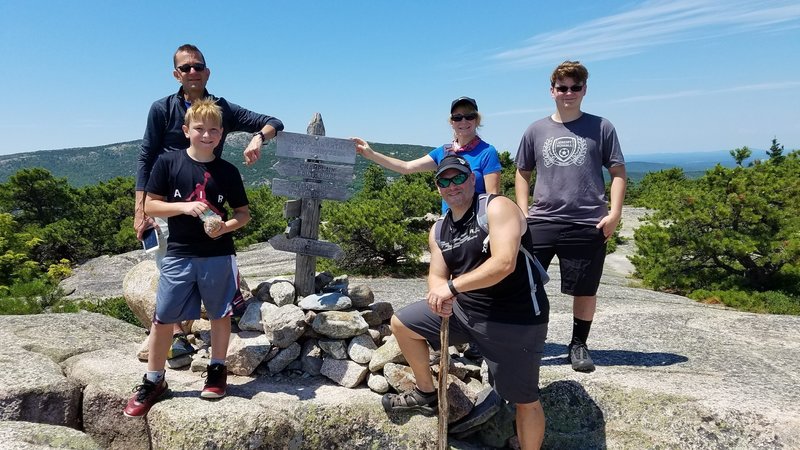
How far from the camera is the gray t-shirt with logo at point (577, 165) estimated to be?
4324 mm

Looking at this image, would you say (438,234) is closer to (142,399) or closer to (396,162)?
(396,162)

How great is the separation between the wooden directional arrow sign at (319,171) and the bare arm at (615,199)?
2.56m

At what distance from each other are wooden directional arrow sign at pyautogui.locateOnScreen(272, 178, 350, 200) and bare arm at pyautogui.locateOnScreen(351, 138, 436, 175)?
0.47m

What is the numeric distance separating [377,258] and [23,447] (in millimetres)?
9631

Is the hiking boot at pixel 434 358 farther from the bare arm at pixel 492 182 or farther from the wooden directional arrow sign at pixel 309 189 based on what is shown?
the wooden directional arrow sign at pixel 309 189

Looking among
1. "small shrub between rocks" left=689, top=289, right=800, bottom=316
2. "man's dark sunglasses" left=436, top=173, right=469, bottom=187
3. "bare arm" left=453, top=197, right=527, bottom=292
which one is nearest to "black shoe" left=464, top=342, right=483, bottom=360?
"bare arm" left=453, top=197, right=527, bottom=292

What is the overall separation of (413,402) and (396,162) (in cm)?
228

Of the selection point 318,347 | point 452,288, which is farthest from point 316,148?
point 452,288

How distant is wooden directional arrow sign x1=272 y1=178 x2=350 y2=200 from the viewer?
5.28 m

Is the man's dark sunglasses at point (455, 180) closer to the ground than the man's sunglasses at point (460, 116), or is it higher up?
closer to the ground

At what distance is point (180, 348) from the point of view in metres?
5.06

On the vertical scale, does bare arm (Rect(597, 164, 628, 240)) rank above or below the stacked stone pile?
above

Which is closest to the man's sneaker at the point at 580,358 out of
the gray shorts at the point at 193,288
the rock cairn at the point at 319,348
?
the rock cairn at the point at 319,348

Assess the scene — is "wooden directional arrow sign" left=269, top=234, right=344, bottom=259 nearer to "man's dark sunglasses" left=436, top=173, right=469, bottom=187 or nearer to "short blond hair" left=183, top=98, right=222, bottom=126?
"short blond hair" left=183, top=98, right=222, bottom=126
